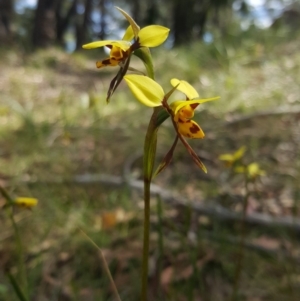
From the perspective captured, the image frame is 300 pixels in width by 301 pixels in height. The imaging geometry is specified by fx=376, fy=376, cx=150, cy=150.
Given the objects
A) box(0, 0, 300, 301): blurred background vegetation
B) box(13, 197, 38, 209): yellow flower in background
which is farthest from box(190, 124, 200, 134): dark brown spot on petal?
box(13, 197, 38, 209): yellow flower in background

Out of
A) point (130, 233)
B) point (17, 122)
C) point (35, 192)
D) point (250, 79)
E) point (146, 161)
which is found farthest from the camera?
point (250, 79)

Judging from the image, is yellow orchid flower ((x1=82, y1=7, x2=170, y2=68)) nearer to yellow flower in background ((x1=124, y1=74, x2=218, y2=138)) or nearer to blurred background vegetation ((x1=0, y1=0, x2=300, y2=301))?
yellow flower in background ((x1=124, y1=74, x2=218, y2=138))

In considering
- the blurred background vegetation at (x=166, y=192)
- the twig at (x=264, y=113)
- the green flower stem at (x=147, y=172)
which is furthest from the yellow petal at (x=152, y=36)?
the twig at (x=264, y=113)

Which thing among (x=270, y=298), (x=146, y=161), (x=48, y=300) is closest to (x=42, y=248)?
(x=48, y=300)

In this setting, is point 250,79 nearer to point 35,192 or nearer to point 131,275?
point 35,192

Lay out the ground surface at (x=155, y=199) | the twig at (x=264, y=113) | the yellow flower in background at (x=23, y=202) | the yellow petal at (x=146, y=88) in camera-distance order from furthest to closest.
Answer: the twig at (x=264, y=113)
the ground surface at (x=155, y=199)
the yellow flower in background at (x=23, y=202)
the yellow petal at (x=146, y=88)

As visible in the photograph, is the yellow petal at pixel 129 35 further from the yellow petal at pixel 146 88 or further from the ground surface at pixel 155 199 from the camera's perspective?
the ground surface at pixel 155 199

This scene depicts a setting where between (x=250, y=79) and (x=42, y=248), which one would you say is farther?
(x=250, y=79)
